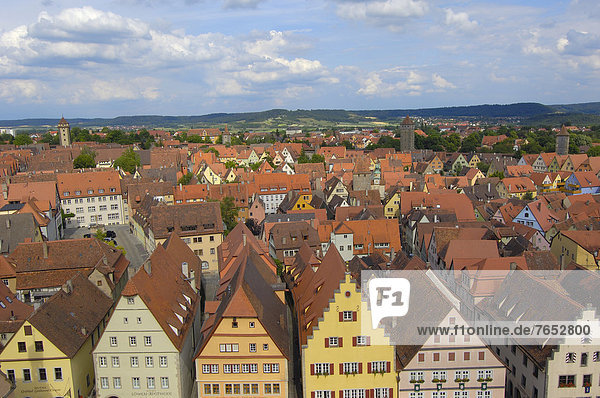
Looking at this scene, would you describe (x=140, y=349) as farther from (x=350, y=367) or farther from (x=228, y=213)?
(x=228, y=213)

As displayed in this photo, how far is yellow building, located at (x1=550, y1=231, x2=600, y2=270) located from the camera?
5778 centimetres

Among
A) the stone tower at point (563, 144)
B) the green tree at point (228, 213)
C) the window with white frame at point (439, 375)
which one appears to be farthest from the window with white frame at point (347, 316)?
the stone tower at point (563, 144)

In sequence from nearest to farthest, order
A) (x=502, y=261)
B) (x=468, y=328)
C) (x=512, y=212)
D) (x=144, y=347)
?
(x=468, y=328) → (x=144, y=347) → (x=502, y=261) → (x=512, y=212)

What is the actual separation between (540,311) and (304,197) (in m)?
56.7

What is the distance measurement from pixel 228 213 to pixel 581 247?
47.3 metres

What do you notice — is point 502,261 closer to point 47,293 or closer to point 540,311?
point 540,311

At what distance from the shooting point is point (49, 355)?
3519cm

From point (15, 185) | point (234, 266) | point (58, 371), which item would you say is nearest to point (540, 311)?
point (234, 266)

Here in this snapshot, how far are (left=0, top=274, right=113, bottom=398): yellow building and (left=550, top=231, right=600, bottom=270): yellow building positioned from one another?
161ft

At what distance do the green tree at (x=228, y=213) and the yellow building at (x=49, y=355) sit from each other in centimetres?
3817

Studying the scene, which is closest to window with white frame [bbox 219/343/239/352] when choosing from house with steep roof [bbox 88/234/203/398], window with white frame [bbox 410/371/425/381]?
house with steep roof [bbox 88/234/203/398]

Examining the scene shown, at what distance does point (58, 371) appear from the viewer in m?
35.5

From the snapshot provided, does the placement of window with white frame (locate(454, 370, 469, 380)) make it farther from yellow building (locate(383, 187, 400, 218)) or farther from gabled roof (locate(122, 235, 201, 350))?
yellow building (locate(383, 187, 400, 218))

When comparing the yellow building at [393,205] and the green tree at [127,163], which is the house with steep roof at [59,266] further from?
the green tree at [127,163]
